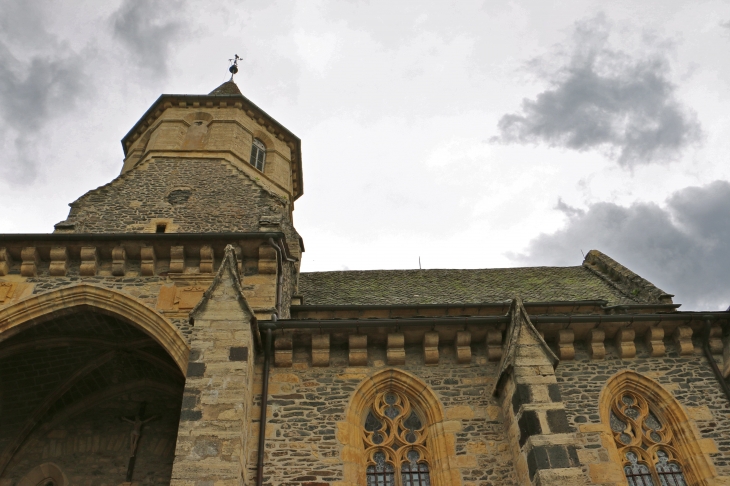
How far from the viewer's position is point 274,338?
993 centimetres

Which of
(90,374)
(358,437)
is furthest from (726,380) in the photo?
(90,374)

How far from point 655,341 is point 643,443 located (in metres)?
1.84

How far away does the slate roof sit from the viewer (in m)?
14.7

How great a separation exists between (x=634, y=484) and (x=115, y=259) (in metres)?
9.61

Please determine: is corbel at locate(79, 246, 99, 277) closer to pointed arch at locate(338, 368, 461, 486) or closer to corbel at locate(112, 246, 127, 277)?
corbel at locate(112, 246, 127, 277)

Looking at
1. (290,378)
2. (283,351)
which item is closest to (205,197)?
(283,351)

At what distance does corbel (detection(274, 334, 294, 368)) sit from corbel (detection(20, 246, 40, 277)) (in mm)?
4772

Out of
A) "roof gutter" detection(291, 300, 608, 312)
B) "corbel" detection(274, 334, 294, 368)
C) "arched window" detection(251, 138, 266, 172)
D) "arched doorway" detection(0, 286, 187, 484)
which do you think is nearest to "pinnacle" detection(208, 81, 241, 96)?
"arched window" detection(251, 138, 266, 172)

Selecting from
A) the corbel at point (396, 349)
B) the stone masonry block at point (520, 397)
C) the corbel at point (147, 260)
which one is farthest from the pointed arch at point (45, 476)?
the stone masonry block at point (520, 397)

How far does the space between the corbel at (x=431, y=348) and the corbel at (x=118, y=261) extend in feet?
18.6

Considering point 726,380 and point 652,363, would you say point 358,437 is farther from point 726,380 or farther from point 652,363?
point 726,380

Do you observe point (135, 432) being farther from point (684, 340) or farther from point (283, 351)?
point (684, 340)

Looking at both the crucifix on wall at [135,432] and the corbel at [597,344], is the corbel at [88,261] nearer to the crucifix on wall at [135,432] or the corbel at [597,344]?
the crucifix on wall at [135,432]

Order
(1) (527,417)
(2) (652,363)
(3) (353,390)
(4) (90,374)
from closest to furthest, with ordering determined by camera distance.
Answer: (1) (527,417), (3) (353,390), (2) (652,363), (4) (90,374)
